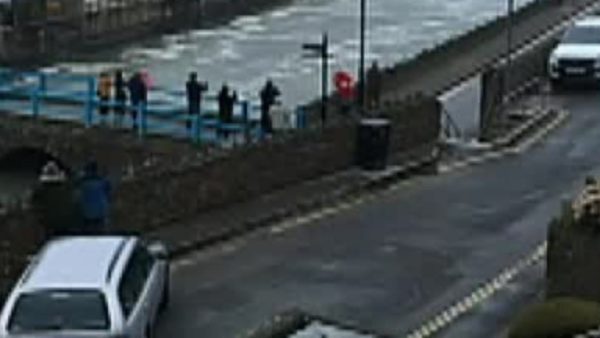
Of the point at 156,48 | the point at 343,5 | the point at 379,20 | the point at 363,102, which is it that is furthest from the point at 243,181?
the point at 343,5

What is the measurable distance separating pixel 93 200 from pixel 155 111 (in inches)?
545

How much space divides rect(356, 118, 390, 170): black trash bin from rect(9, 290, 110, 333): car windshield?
47.6 ft

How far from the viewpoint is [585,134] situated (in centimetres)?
3825

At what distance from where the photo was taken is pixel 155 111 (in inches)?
1425

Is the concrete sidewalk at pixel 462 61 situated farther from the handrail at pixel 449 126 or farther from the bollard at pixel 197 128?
the bollard at pixel 197 128

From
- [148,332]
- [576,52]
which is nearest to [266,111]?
[576,52]

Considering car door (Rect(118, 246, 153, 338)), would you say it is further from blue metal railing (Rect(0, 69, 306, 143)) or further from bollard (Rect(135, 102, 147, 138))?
bollard (Rect(135, 102, 147, 138))

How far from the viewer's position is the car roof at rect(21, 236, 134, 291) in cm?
1756

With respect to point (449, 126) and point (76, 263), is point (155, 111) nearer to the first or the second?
point (449, 126)

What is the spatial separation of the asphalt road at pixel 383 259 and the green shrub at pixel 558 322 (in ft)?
14.3

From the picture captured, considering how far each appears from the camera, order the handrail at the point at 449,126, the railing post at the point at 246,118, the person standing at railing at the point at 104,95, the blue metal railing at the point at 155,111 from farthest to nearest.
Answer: the handrail at the point at 449,126 < the person standing at railing at the point at 104,95 < the blue metal railing at the point at 155,111 < the railing post at the point at 246,118

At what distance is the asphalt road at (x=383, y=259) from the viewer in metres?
20.9

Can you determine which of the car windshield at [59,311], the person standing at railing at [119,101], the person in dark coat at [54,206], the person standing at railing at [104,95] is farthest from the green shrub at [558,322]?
the person standing at railing at [104,95]

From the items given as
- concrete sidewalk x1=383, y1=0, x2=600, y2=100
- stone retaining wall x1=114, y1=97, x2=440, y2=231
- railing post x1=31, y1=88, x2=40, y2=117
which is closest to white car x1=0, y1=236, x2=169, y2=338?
stone retaining wall x1=114, y1=97, x2=440, y2=231
